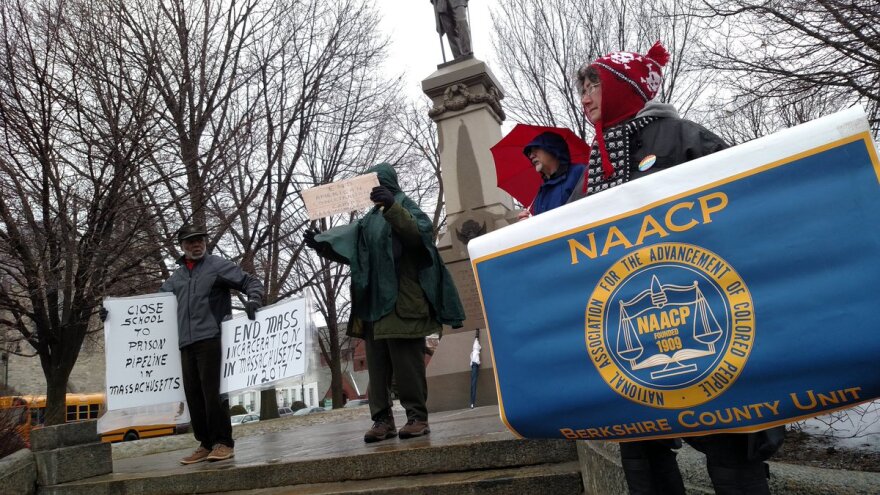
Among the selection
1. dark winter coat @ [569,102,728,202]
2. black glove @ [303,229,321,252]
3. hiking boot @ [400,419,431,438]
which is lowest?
hiking boot @ [400,419,431,438]

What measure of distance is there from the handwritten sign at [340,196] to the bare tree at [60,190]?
5.45m

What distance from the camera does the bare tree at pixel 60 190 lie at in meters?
8.79

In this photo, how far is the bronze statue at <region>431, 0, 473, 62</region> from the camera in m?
10.1

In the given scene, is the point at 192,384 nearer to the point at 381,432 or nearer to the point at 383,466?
the point at 381,432

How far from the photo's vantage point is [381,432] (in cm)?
496

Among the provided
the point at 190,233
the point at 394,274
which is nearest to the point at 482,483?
the point at 394,274

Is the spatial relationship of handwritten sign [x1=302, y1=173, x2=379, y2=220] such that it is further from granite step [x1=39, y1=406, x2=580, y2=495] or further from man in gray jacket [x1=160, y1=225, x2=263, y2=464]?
granite step [x1=39, y1=406, x2=580, y2=495]

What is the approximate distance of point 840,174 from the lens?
→ 1.73m

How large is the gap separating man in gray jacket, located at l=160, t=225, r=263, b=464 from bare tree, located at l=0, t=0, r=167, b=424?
4013 mm

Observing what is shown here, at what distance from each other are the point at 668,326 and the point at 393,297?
3040 millimetres

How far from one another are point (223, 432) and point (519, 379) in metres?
3.89

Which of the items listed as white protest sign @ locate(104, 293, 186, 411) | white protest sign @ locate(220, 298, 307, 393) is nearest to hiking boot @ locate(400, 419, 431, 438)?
white protest sign @ locate(220, 298, 307, 393)

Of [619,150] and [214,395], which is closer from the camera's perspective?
[619,150]

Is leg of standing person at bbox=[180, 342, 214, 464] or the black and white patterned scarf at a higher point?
the black and white patterned scarf
